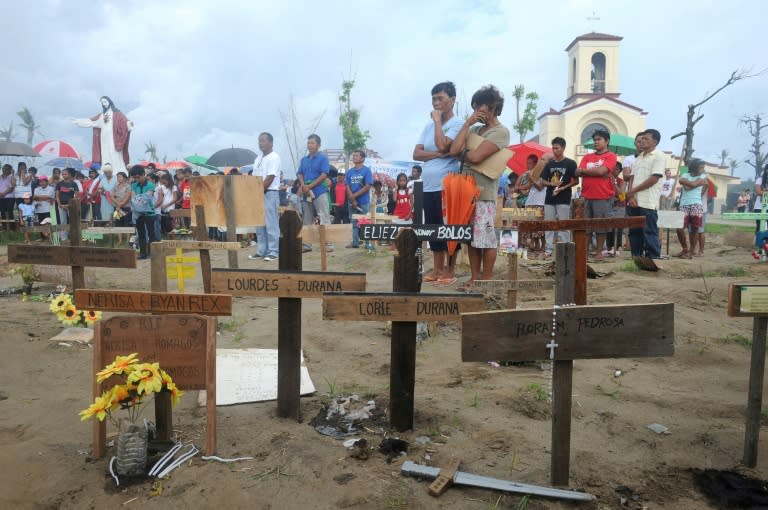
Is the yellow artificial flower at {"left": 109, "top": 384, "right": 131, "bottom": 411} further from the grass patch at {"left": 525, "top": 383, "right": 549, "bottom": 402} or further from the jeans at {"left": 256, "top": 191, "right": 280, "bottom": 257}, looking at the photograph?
the jeans at {"left": 256, "top": 191, "right": 280, "bottom": 257}

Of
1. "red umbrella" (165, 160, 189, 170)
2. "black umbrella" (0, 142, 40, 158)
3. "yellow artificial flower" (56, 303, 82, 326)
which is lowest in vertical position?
"yellow artificial flower" (56, 303, 82, 326)

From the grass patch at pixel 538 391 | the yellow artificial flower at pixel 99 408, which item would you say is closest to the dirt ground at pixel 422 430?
the grass patch at pixel 538 391

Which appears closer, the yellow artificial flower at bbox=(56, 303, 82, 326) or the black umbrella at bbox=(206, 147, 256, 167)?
the yellow artificial flower at bbox=(56, 303, 82, 326)

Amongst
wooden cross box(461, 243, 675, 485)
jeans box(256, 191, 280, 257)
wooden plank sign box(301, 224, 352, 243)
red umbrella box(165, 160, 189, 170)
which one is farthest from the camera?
red umbrella box(165, 160, 189, 170)

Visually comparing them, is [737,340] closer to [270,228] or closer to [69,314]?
[69,314]

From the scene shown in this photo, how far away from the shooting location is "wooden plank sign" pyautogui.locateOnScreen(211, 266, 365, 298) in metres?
3.44

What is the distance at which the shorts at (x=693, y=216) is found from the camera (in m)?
9.63

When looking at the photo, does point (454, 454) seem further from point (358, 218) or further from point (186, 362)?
point (358, 218)

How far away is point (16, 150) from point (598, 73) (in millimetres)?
41380

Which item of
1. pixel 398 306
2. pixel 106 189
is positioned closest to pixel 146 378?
pixel 398 306

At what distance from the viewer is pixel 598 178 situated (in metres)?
8.42

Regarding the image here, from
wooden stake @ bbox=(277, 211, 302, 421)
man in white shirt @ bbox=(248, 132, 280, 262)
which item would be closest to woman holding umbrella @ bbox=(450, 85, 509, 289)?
wooden stake @ bbox=(277, 211, 302, 421)

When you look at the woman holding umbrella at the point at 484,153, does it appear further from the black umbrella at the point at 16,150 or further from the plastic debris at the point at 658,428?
the black umbrella at the point at 16,150

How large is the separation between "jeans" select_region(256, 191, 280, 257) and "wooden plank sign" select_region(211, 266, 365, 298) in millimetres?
6784
